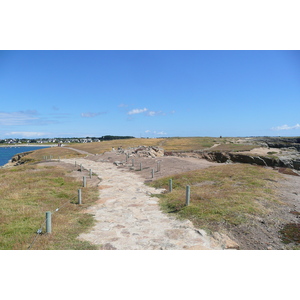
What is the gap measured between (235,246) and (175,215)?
3.71 meters

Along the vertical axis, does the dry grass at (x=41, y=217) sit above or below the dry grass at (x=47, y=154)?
above

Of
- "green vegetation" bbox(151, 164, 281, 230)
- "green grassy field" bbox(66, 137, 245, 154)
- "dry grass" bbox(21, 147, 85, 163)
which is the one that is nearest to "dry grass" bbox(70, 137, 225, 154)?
"green grassy field" bbox(66, 137, 245, 154)

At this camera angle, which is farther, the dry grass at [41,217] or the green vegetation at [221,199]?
the green vegetation at [221,199]

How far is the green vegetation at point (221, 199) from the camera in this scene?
9891mm

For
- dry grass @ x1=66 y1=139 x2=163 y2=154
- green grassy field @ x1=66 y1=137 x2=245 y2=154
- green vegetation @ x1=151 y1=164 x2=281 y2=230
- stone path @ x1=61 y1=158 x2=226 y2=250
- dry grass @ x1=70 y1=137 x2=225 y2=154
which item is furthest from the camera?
dry grass @ x1=66 y1=139 x2=163 y2=154

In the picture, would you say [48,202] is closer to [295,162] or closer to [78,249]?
[78,249]

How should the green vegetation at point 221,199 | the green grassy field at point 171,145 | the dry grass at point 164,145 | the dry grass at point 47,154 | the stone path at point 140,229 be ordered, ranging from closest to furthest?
the stone path at point 140,229 → the green vegetation at point 221,199 → the dry grass at point 47,154 → the green grassy field at point 171,145 → the dry grass at point 164,145

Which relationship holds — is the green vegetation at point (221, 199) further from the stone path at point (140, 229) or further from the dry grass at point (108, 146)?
the dry grass at point (108, 146)

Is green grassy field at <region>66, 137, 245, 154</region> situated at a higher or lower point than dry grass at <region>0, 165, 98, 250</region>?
higher

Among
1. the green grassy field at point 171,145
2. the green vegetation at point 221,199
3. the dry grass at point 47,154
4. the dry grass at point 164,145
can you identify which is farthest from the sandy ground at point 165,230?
the dry grass at point 164,145

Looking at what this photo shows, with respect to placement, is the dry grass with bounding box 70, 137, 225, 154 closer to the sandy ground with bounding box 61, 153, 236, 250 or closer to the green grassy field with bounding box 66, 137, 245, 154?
the green grassy field with bounding box 66, 137, 245, 154

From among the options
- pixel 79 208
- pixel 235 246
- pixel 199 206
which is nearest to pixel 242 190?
pixel 199 206

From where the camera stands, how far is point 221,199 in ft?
40.7

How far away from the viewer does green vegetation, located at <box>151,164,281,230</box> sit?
32.4 feet
